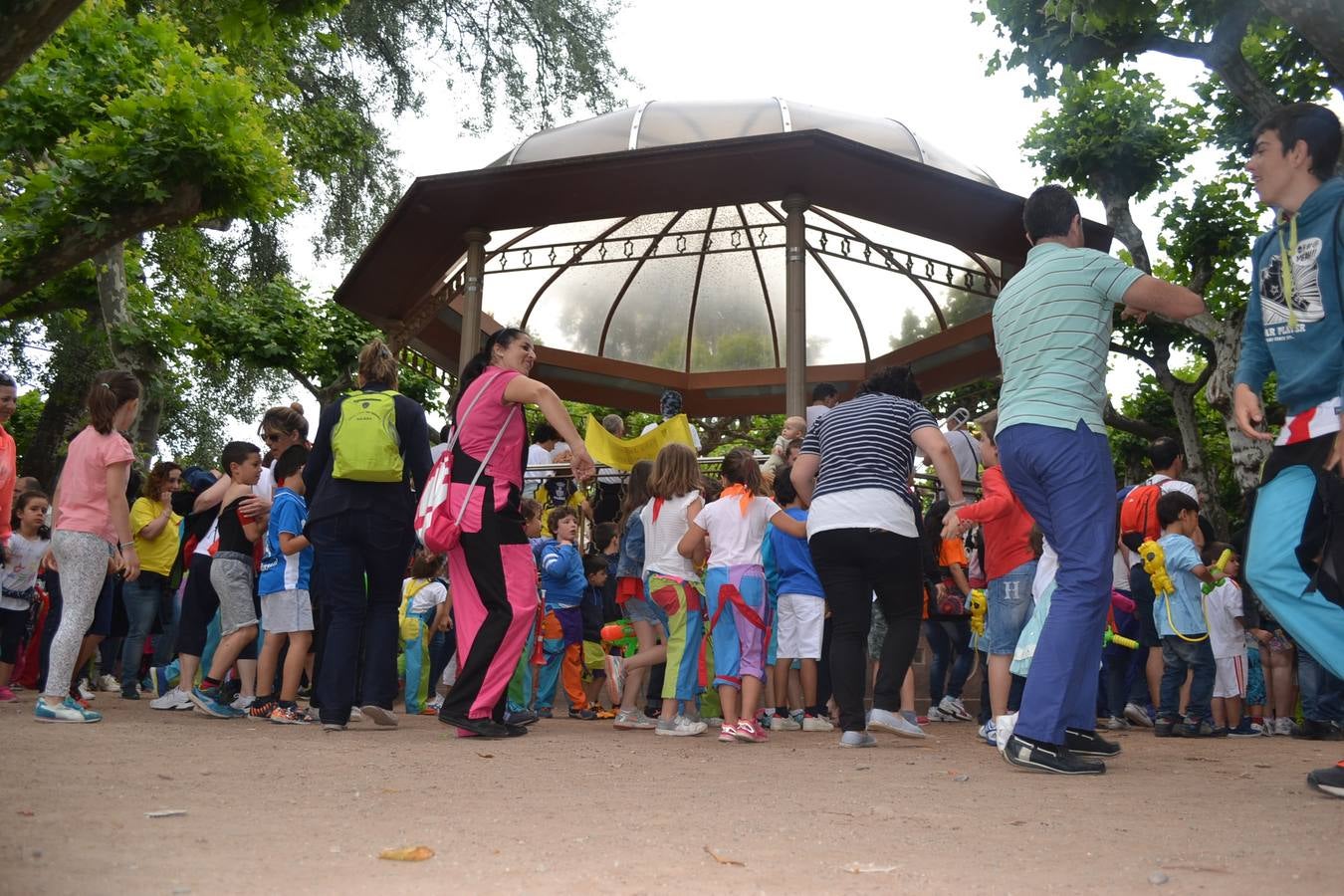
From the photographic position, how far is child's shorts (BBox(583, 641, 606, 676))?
8938mm

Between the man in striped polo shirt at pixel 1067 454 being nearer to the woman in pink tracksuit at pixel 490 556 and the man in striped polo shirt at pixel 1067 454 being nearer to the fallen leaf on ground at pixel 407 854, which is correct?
the woman in pink tracksuit at pixel 490 556

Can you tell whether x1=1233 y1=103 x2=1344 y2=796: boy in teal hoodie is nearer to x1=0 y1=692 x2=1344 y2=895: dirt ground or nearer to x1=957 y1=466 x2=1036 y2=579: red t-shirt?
x1=0 y1=692 x2=1344 y2=895: dirt ground

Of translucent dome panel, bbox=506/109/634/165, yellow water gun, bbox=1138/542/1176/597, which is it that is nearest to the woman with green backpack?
yellow water gun, bbox=1138/542/1176/597

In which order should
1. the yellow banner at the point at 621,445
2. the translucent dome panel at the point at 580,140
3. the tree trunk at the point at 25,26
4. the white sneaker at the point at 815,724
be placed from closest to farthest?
the tree trunk at the point at 25,26 → the white sneaker at the point at 815,724 → the yellow banner at the point at 621,445 → the translucent dome panel at the point at 580,140

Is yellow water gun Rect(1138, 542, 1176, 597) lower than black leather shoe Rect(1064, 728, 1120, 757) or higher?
higher

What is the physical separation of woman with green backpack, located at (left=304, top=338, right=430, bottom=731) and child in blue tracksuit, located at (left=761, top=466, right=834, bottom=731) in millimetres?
2279

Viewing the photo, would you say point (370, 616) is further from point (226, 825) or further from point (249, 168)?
point (249, 168)

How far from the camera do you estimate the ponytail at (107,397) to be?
21.1 ft

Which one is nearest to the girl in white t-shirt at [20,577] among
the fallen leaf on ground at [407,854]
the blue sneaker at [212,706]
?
the blue sneaker at [212,706]

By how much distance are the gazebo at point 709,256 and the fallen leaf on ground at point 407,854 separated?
871 cm

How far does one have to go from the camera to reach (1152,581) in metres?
7.89

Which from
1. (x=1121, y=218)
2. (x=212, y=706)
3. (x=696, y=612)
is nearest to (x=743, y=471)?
(x=696, y=612)

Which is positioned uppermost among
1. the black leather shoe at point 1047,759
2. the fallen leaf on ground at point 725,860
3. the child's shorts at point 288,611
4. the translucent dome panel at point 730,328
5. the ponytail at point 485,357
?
the translucent dome panel at point 730,328

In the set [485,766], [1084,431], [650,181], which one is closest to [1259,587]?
[1084,431]
